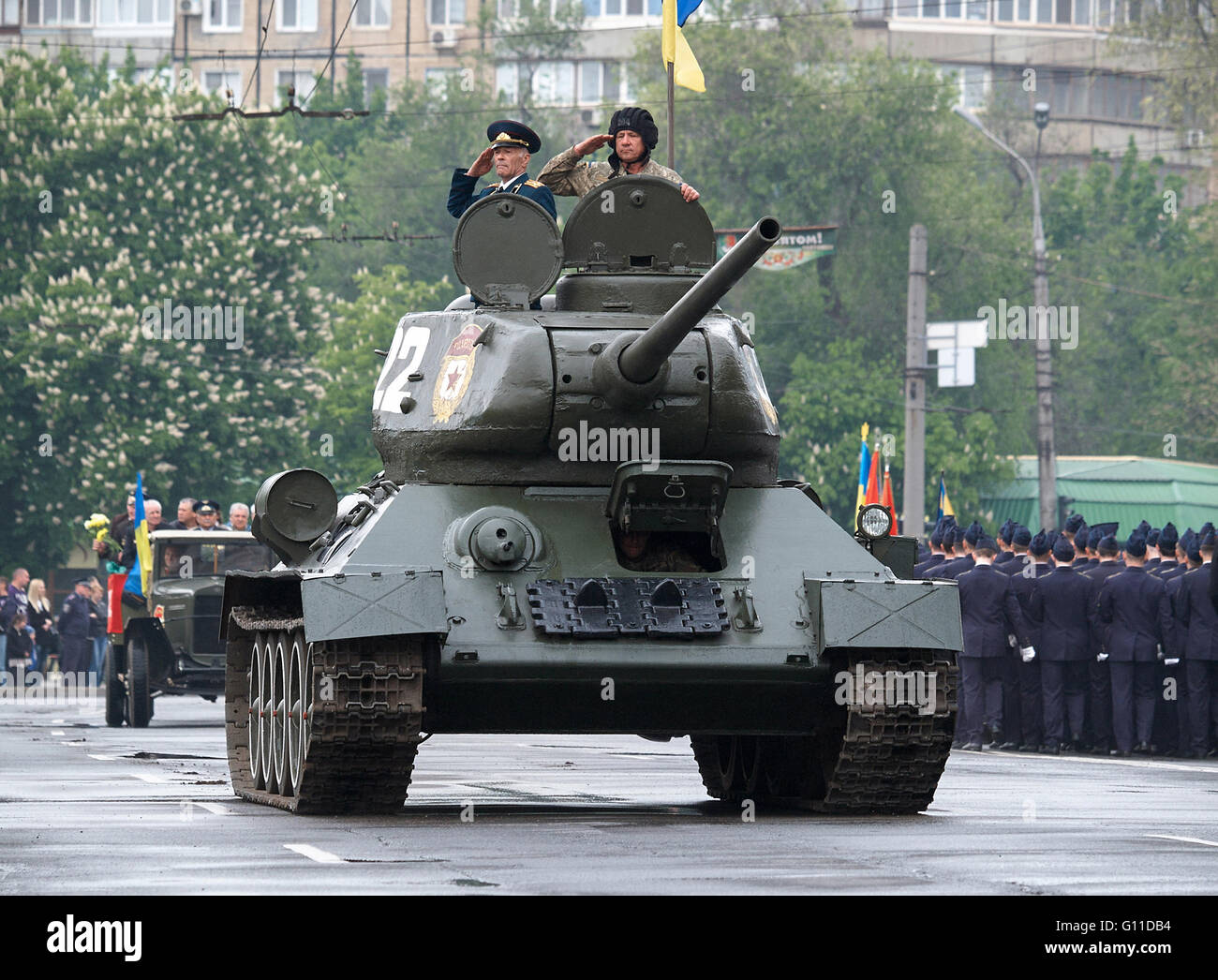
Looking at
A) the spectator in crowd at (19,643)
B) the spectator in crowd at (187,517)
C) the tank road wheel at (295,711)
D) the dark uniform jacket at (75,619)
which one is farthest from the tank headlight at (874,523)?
the dark uniform jacket at (75,619)

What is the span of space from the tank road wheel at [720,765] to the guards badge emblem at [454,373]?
282 cm

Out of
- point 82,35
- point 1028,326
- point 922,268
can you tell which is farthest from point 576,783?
point 82,35

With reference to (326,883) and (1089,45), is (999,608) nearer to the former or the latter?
(326,883)

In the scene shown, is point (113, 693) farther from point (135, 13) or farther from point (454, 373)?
point (135, 13)

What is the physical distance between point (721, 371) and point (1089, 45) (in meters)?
84.8

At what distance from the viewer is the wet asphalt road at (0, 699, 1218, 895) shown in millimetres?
10320

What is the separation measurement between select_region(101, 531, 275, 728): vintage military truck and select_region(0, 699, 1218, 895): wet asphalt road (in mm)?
6494

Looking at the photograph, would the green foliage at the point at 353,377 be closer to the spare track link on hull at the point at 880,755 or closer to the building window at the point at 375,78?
the building window at the point at 375,78

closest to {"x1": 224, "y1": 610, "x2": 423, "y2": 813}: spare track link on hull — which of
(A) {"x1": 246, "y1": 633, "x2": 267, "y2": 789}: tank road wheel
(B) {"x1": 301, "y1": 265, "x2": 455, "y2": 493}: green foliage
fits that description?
(A) {"x1": 246, "y1": 633, "x2": 267, "y2": 789}: tank road wheel

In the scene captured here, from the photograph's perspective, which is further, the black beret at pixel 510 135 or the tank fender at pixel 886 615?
the black beret at pixel 510 135

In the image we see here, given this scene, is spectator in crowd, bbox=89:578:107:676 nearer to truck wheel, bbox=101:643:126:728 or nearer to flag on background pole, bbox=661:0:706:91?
truck wheel, bbox=101:643:126:728

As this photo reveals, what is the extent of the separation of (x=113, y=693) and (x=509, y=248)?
12.8m

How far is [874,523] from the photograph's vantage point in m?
15.6

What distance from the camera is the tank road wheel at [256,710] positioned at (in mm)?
16141
